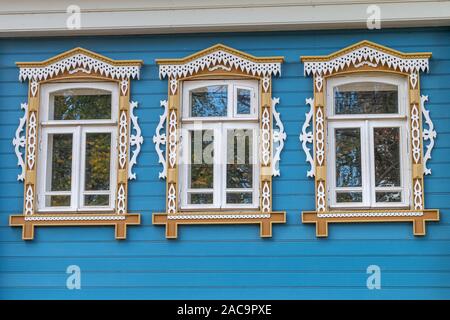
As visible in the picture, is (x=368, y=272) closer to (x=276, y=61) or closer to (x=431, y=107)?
(x=431, y=107)

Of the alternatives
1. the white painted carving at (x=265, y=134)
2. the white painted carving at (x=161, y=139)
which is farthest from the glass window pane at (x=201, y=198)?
the white painted carving at (x=265, y=134)

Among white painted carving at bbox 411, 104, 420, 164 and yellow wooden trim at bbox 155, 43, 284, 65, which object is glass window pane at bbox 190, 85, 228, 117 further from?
white painted carving at bbox 411, 104, 420, 164

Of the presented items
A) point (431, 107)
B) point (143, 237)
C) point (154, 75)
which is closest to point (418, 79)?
point (431, 107)

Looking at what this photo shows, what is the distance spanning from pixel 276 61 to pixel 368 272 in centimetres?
220

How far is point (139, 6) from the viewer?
661 cm

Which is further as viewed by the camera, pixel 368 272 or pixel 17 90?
pixel 17 90

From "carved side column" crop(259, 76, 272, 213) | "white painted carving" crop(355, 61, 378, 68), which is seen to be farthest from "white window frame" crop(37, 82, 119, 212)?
"white painted carving" crop(355, 61, 378, 68)

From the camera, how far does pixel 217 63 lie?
6.64m

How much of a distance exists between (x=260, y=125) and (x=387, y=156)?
4.14ft

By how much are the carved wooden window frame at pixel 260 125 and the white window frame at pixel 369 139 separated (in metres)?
0.51

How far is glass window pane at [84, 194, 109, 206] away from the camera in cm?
661

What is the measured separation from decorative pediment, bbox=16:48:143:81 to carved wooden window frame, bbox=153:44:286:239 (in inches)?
19.6

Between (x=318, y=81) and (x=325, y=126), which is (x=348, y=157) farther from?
(x=318, y=81)
